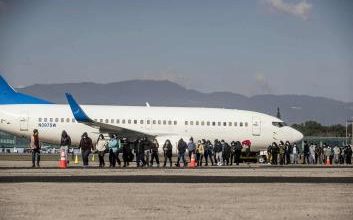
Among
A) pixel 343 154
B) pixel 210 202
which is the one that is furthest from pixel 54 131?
pixel 210 202

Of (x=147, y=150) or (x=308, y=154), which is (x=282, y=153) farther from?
(x=147, y=150)

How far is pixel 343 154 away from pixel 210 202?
36.5 m

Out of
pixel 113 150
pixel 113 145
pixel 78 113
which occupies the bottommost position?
pixel 113 150

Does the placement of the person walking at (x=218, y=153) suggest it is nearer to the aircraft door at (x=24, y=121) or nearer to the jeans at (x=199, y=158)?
the jeans at (x=199, y=158)

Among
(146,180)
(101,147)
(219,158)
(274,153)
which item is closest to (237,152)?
(219,158)

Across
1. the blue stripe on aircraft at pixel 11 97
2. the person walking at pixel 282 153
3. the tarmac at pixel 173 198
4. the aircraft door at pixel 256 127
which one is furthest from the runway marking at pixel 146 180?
the blue stripe on aircraft at pixel 11 97

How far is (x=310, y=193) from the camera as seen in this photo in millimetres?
20359

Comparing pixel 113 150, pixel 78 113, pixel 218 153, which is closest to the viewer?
pixel 113 150

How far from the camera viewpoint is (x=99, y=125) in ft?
163

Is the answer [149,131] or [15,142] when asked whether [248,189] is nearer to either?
[149,131]

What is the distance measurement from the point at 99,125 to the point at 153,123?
3618 millimetres

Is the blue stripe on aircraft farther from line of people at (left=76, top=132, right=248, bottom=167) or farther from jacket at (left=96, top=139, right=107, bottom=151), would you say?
jacket at (left=96, top=139, right=107, bottom=151)

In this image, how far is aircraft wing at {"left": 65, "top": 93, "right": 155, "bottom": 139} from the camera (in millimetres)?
48938

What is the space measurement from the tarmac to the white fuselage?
2512 centimetres
